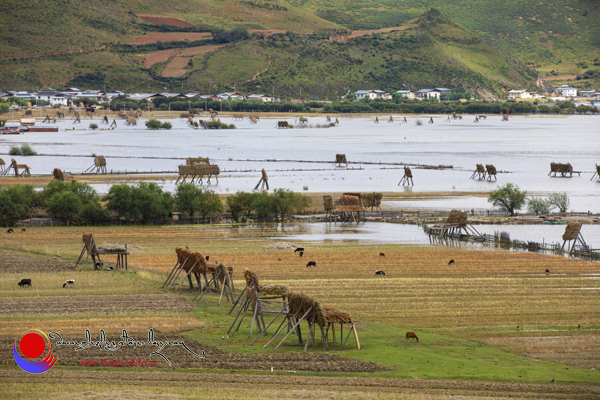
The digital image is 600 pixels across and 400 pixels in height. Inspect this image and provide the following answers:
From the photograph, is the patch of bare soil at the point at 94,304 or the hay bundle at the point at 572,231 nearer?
the patch of bare soil at the point at 94,304

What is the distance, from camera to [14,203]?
55.2m

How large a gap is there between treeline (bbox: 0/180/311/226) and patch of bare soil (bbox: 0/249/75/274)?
1532 cm

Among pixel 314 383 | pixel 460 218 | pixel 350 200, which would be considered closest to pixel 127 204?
pixel 350 200

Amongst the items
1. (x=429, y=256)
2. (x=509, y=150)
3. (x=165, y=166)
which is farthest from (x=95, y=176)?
(x=509, y=150)

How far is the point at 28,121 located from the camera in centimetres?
18825

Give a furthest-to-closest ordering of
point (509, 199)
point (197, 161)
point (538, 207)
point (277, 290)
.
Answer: point (197, 161), point (538, 207), point (509, 199), point (277, 290)

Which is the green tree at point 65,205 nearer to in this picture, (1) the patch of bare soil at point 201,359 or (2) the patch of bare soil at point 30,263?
(2) the patch of bare soil at point 30,263

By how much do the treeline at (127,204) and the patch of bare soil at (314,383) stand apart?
39.1 meters

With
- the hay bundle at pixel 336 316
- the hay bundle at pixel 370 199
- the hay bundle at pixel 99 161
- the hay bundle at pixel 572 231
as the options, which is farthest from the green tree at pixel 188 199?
the hay bundle at pixel 336 316

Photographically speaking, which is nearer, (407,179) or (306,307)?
(306,307)

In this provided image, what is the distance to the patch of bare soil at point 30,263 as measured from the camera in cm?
3625

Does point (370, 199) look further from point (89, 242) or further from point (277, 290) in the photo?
point (277, 290)

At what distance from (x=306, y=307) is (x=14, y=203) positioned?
134ft

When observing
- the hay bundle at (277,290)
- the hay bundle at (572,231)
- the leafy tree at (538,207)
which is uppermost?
the leafy tree at (538,207)
